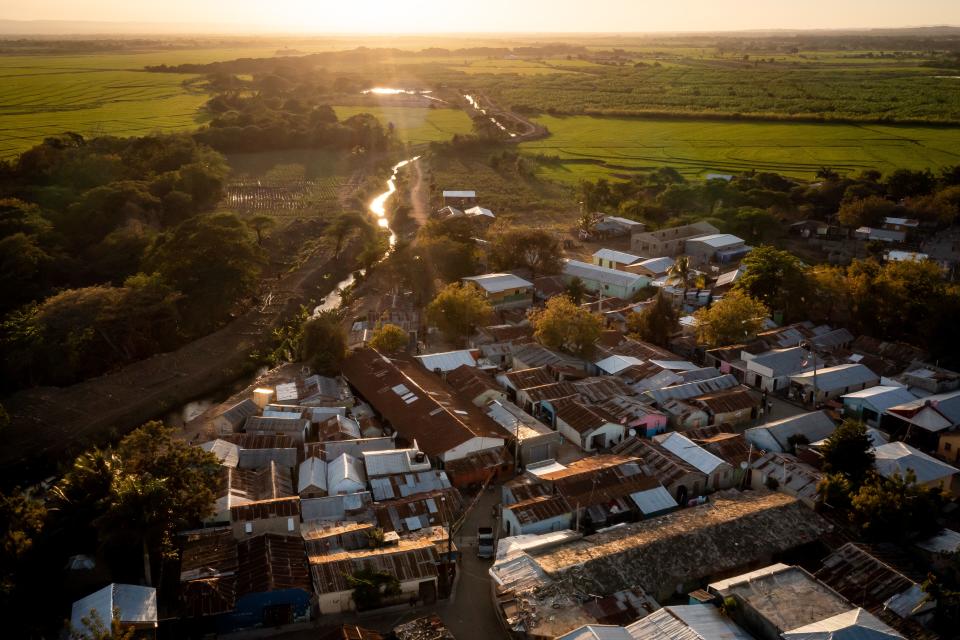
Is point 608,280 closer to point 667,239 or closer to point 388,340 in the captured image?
point 667,239

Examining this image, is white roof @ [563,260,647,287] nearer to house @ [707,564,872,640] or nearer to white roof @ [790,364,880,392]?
white roof @ [790,364,880,392]

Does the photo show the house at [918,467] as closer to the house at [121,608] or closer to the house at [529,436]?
the house at [529,436]

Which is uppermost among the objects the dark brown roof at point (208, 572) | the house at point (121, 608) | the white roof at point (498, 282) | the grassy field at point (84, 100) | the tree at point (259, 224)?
the grassy field at point (84, 100)

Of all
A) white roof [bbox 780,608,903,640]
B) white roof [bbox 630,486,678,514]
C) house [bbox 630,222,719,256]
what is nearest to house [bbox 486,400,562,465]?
white roof [bbox 630,486,678,514]

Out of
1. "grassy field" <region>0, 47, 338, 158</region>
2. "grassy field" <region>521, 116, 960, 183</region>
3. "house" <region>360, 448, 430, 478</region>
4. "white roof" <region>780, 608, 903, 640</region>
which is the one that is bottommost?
"house" <region>360, 448, 430, 478</region>

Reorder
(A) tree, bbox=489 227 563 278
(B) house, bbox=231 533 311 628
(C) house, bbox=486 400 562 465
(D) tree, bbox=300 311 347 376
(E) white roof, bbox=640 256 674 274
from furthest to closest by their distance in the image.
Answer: (E) white roof, bbox=640 256 674 274 < (A) tree, bbox=489 227 563 278 < (D) tree, bbox=300 311 347 376 < (C) house, bbox=486 400 562 465 < (B) house, bbox=231 533 311 628

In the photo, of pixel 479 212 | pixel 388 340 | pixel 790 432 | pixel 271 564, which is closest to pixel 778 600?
pixel 790 432

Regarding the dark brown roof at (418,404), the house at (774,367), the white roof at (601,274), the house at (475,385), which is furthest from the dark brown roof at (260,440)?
the white roof at (601,274)
